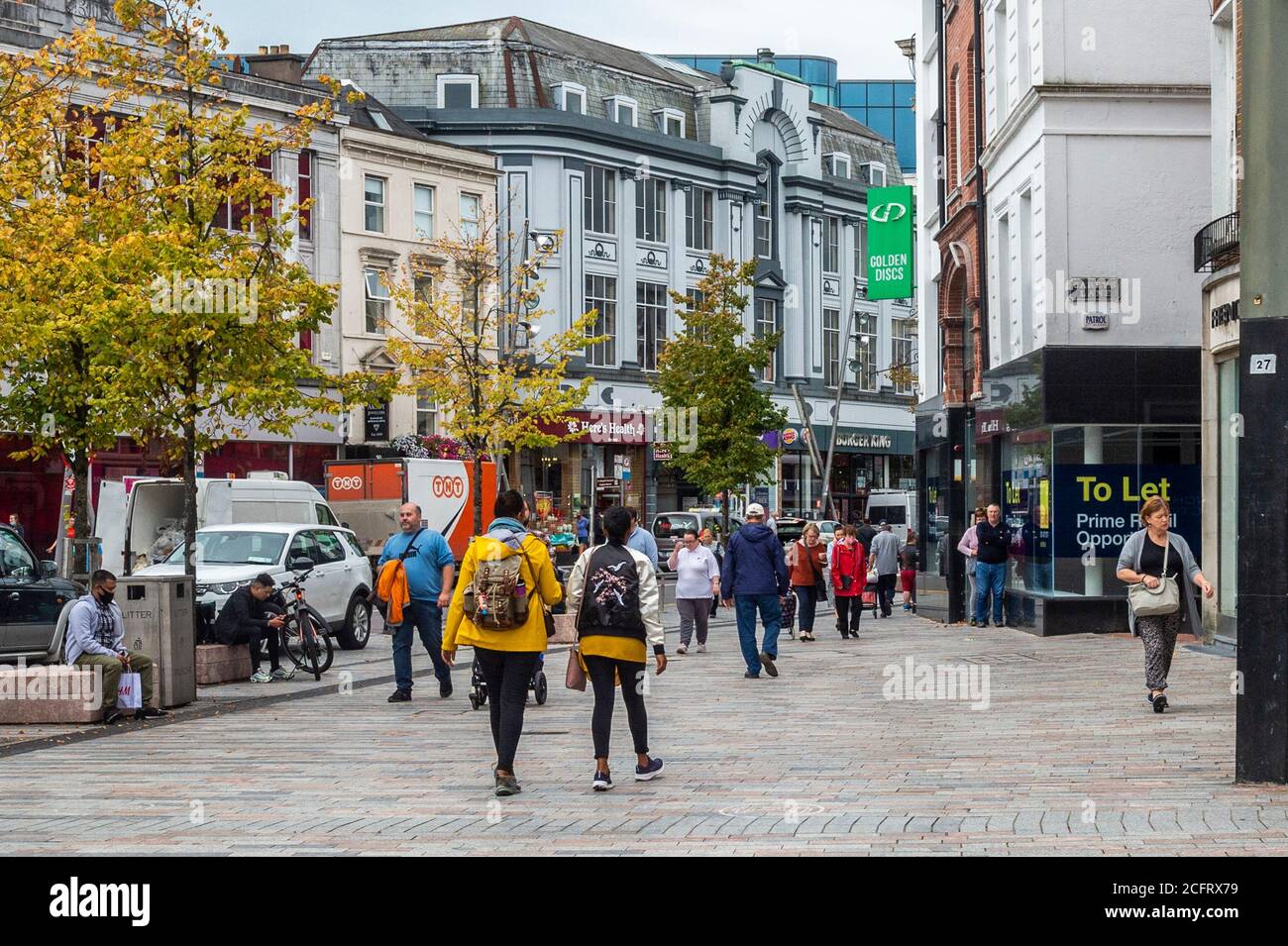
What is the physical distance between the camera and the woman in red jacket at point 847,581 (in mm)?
25719

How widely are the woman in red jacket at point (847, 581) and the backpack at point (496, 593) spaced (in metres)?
15.3

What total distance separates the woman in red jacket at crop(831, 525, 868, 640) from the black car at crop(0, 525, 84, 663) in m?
11.2

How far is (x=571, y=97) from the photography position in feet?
197

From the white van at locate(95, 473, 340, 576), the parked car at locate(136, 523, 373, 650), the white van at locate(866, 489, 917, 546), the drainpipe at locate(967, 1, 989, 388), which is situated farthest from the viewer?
the white van at locate(866, 489, 917, 546)

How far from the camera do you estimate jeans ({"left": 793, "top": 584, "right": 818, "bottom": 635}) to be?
83.8ft

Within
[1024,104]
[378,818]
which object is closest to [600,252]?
[1024,104]

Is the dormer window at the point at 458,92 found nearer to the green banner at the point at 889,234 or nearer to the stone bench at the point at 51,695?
the green banner at the point at 889,234

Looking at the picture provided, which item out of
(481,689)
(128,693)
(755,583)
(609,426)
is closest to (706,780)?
(481,689)

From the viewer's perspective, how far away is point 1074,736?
42.0 feet

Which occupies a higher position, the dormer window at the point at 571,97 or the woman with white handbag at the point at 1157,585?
the dormer window at the point at 571,97

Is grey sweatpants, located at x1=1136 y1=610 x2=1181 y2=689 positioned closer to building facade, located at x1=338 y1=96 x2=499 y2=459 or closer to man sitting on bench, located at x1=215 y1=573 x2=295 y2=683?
man sitting on bench, located at x1=215 y1=573 x2=295 y2=683

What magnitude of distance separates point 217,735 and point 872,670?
321 inches
